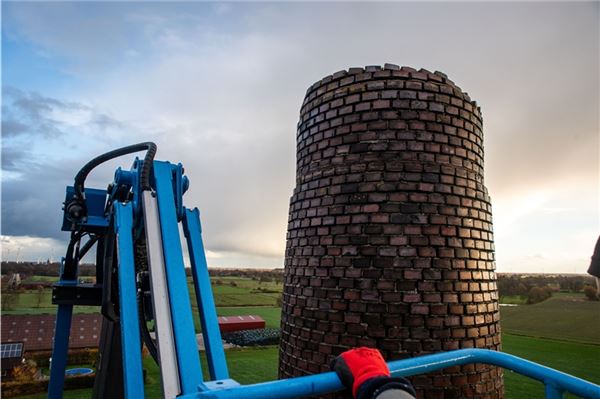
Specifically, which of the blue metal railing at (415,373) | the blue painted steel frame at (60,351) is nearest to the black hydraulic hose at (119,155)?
the blue painted steel frame at (60,351)

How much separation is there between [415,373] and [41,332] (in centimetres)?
3693

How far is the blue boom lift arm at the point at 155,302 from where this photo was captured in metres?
1.53

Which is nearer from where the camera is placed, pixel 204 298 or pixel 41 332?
pixel 204 298

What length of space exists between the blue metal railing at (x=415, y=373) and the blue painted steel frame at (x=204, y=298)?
1.68 feet

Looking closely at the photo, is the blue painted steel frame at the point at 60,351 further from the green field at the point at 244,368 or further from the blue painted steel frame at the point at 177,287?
the green field at the point at 244,368

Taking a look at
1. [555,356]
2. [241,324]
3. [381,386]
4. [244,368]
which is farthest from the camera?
[241,324]

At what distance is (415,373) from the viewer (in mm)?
1554

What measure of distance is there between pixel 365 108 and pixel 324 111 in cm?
44

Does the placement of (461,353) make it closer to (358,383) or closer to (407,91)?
(358,383)

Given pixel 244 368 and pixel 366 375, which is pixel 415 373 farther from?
pixel 244 368

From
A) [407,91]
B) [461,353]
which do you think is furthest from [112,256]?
[407,91]

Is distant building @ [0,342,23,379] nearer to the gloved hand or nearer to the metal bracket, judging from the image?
the metal bracket

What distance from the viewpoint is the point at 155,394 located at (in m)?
17.0

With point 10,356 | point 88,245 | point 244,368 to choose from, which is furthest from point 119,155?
point 10,356
